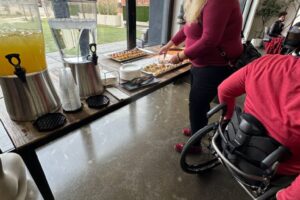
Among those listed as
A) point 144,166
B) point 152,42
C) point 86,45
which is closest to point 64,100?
point 86,45

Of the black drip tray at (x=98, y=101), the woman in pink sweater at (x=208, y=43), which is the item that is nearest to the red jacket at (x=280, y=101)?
the woman in pink sweater at (x=208, y=43)

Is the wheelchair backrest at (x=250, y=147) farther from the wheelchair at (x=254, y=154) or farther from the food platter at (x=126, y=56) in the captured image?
the food platter at (x=126, y=56)

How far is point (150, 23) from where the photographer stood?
2.59m

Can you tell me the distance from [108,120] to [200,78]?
43.5 inches

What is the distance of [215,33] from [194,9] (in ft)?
0.56

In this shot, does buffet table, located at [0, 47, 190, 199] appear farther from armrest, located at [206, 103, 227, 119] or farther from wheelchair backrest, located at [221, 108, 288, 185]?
wheelchair backrest, located at [221, 108, 288, 185]

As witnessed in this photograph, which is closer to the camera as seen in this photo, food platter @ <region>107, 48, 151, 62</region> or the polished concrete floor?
the polished concrete floor

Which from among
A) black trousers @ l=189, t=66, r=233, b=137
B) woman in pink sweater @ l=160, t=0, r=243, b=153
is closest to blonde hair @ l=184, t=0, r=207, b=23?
woman in pink sweater @ l=160, t=0, r=243, b=153

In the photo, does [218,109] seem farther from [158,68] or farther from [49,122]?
[49,122]

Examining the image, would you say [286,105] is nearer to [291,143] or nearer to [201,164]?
[291,143]

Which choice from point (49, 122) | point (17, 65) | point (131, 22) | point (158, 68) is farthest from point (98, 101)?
point (131, 22)

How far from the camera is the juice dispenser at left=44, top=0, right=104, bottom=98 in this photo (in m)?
0.83

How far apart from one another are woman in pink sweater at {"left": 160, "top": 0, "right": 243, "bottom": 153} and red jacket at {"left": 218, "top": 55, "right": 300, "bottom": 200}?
27cm

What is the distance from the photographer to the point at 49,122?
0.69m
